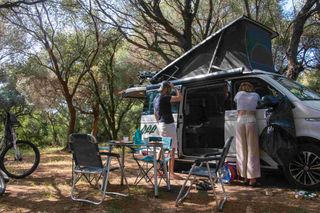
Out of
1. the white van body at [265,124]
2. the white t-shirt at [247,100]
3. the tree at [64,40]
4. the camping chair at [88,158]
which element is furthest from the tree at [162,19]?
the camping chair at [88,158]

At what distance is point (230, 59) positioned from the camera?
751 cm

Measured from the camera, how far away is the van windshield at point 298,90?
21.0 ft

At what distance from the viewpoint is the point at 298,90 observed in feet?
21.7

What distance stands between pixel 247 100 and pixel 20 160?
4.61 metres

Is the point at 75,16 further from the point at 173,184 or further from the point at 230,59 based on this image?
the point at 173,184

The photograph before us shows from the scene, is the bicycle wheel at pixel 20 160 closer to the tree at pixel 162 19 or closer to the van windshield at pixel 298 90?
the van windshield at pixel 298 90

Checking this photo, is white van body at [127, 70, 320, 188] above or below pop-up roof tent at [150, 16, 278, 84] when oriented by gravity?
below

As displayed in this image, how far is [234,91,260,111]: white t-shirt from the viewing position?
6297mm

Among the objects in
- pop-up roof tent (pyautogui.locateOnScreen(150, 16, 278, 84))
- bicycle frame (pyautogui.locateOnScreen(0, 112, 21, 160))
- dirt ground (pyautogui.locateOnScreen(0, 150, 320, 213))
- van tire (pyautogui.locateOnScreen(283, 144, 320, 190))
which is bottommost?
dirt ground (pyautogui.locateOnScreen(0, 150, 320, 213))

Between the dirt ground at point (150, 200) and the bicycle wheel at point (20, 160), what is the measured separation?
Answer: 0.48m

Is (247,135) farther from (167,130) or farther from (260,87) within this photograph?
(167,130)

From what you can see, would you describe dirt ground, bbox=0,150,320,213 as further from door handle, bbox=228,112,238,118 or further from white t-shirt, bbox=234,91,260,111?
white t-shirt, bbox=234,91,260,111

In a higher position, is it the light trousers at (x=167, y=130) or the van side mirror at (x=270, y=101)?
the van side mirror at (x=270, y=101)

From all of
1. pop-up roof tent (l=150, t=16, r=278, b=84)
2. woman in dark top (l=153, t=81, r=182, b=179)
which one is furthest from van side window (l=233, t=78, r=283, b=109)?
woman in dark top (l=153, t=81, r=182, b=179)
